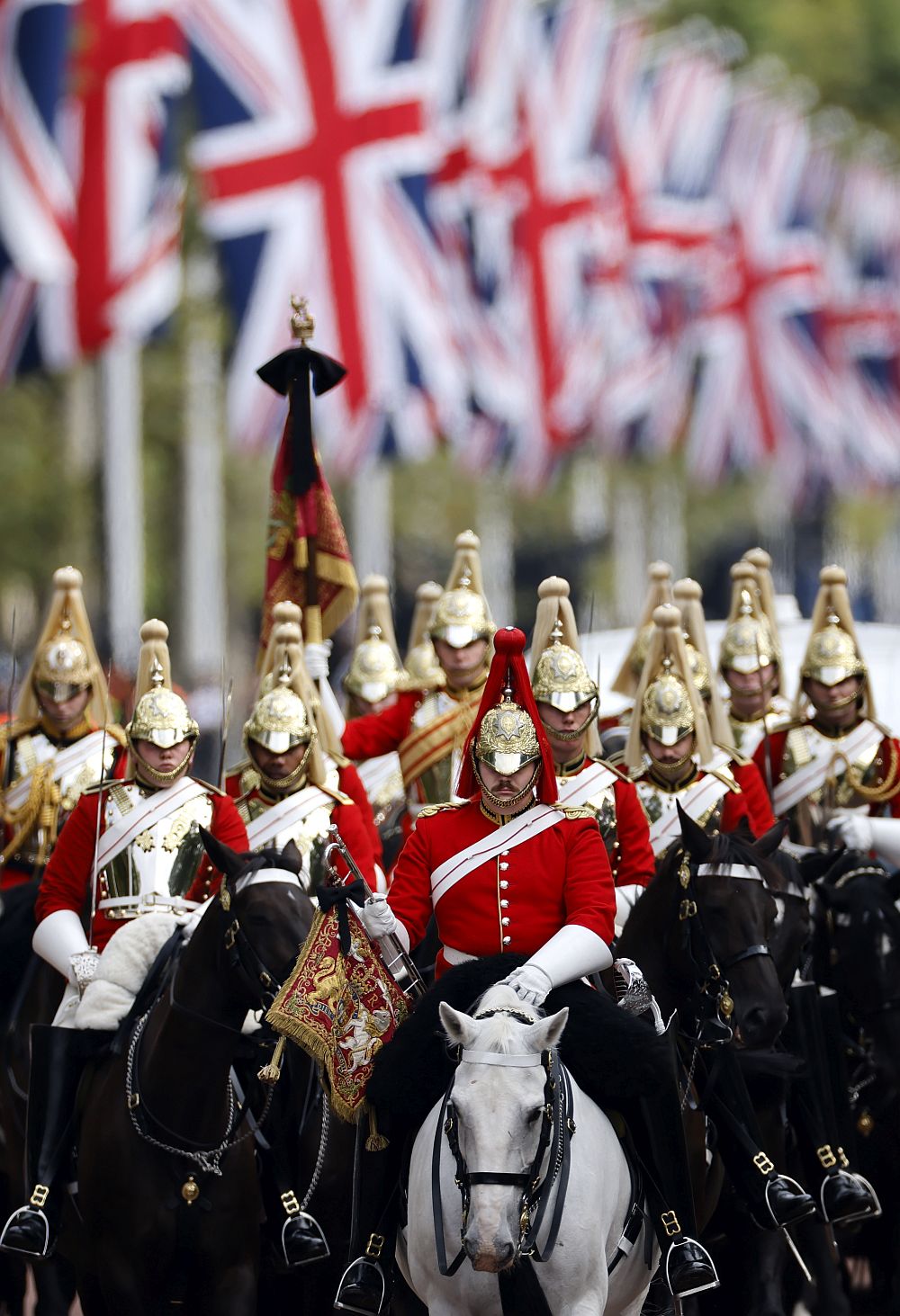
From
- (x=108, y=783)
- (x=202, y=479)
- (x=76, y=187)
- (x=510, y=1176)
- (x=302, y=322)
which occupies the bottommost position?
(x=510, y=1176)

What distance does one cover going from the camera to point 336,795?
1105cm

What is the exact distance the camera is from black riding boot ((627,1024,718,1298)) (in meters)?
8.13

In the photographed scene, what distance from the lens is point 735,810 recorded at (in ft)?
35.8

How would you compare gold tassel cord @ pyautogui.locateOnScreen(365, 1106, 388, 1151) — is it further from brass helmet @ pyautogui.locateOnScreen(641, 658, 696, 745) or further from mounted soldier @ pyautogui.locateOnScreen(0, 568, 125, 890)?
mounted soldier @ pyautogui.locateOnScreen(0, 568, 125, 890)

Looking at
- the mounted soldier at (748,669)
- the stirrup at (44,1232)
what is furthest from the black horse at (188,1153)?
the mounted soldier at (748,669)

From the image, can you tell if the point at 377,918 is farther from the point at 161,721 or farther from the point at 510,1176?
the point at 161,721

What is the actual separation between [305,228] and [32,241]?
100 inches

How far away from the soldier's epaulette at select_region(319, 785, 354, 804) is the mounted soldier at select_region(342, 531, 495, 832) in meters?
1.29

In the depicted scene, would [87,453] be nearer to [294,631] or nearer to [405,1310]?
[294,631]

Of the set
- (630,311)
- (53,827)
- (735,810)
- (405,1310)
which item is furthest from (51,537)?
(405,1310)

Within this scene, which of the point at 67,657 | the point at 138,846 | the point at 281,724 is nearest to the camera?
the point at 138,846

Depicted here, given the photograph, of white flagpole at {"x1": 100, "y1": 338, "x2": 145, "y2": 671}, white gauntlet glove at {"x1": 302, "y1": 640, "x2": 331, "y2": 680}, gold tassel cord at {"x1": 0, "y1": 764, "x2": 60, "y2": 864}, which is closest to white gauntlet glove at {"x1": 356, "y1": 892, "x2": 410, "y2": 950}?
white gauntlet glove at {"x1": 302, "y1": 640, "x2": 331, "y2": 680}

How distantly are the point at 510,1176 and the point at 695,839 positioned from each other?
1994 mm

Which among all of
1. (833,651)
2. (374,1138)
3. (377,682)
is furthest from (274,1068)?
(377,682)
